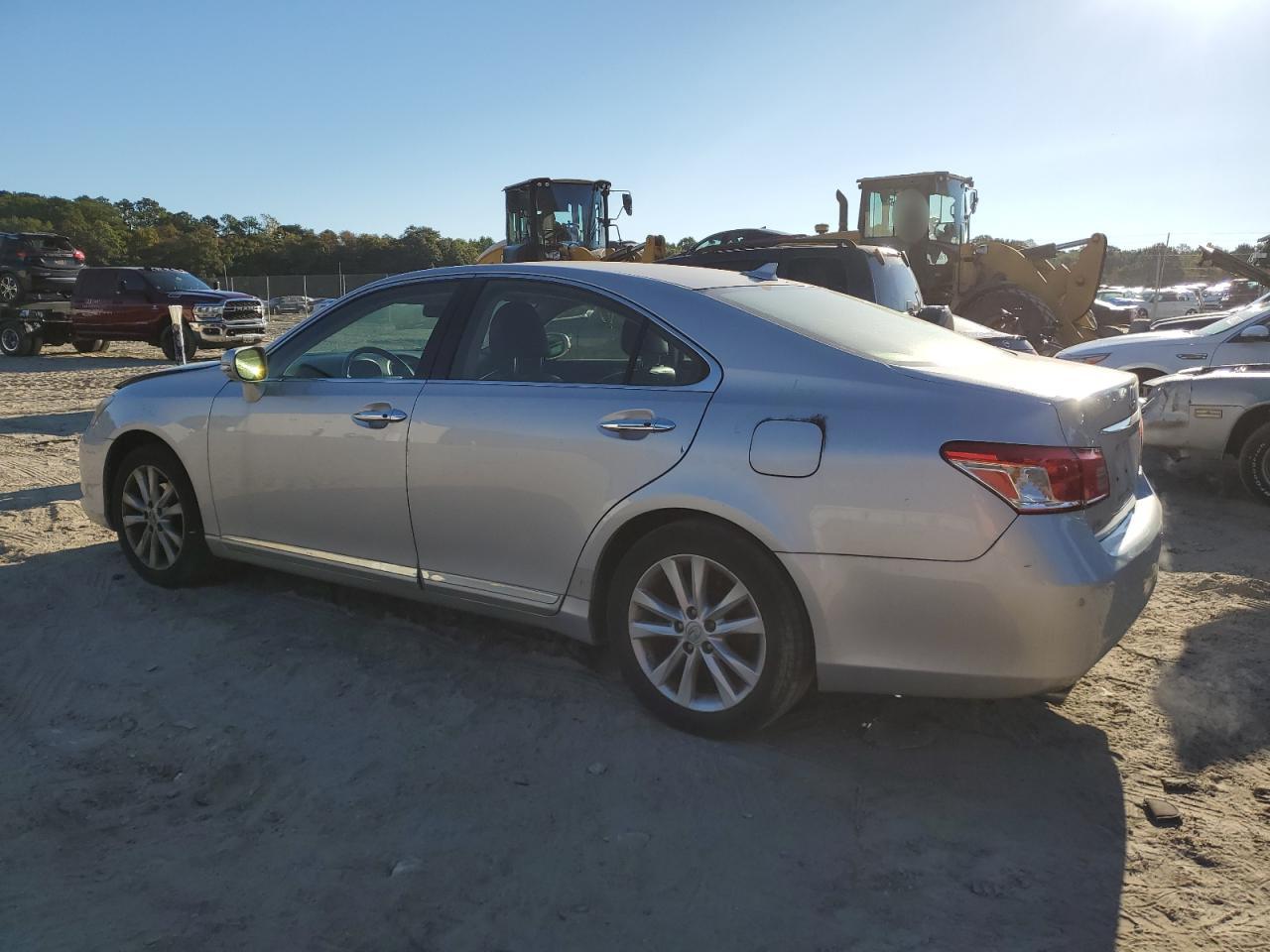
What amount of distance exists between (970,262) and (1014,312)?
1208 millimetres

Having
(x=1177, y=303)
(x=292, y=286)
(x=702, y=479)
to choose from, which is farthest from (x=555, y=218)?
(x=292, y=286)

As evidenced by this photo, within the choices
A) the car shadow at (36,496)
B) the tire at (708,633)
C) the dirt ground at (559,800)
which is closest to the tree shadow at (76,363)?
the car shadow at (36,496)

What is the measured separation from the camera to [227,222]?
3627 inches

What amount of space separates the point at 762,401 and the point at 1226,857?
1.85m

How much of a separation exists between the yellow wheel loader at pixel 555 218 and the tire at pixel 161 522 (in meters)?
13.8

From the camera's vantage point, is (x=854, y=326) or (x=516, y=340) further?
(x=516, y=340)

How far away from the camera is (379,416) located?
13.2 ft

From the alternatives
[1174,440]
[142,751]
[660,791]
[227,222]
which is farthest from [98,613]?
[227,222]

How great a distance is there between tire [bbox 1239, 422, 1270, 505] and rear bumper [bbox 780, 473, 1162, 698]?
14.8 feet

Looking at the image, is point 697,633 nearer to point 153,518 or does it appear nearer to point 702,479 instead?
point 702,479

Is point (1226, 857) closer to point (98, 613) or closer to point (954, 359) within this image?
point (954, 359)

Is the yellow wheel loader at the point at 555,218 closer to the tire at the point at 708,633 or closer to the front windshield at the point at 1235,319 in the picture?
the front windshield at the point at 1235,319

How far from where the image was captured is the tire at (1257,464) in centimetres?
678

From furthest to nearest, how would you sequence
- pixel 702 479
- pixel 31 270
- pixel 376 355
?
1. pixel 31 270
2. pixel 376 355
3. pixel 702 479
